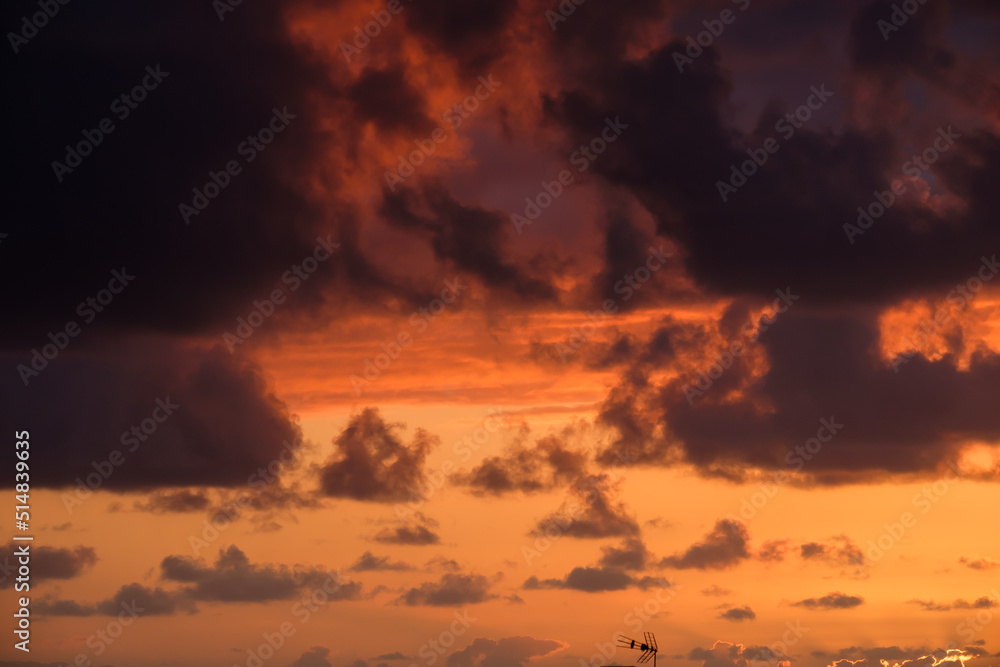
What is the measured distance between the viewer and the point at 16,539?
10281 cm

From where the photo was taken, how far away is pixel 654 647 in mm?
102562

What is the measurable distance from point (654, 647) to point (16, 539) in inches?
4355

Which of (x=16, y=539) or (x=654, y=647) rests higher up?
(x=16, y=539)
